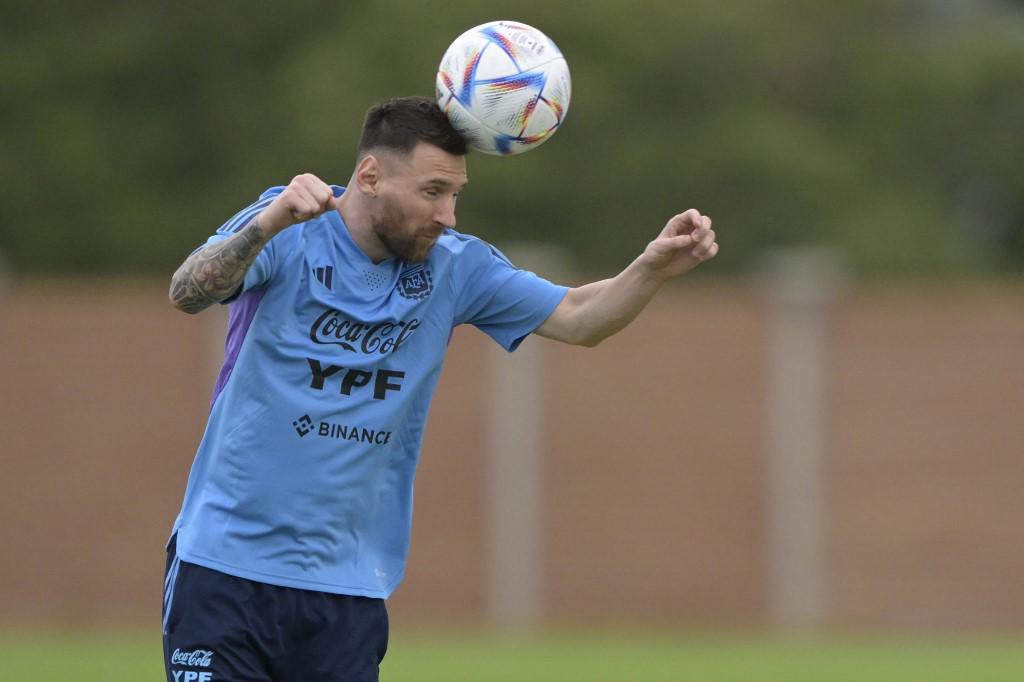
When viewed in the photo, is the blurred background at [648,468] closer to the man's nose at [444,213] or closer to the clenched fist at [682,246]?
the clenched fist at [682,246]

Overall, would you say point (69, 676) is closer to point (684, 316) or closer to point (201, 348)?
point (201, 348)

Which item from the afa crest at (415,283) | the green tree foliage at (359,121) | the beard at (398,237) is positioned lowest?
the afa crest at (415,283)

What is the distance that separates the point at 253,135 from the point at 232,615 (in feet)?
62.0

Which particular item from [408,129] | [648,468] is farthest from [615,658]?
[408,129]

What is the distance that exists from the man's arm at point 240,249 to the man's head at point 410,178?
0.35 m

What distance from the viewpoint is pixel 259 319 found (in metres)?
4.91

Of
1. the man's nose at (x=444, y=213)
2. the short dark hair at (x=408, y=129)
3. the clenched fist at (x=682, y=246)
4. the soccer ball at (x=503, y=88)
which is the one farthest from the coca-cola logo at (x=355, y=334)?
the clenched fist at (x=682, y=246)

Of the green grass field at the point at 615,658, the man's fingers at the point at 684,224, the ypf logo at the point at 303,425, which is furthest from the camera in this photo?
the green grass field at the point at 615,658

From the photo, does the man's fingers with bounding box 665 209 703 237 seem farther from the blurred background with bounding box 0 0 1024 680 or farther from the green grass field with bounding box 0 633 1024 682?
the blurred background with bounding box 0 0 1024 680

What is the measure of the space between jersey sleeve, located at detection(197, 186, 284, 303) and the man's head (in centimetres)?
33

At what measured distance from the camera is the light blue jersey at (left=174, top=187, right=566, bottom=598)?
489 cm

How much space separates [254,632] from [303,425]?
0.59 meters

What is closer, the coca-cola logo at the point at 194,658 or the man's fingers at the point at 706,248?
the coca-cola logo at the point at 194,658

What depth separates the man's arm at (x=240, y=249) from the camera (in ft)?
14.9
